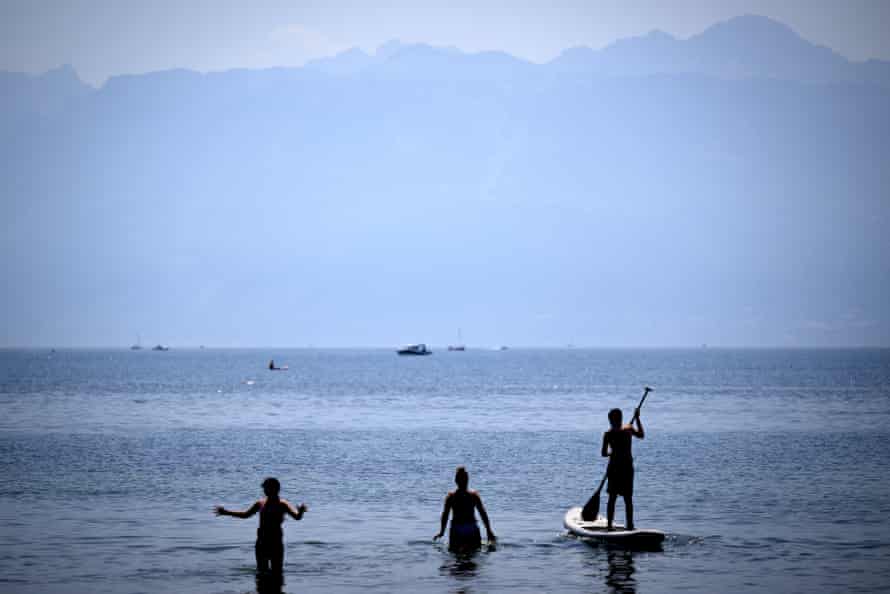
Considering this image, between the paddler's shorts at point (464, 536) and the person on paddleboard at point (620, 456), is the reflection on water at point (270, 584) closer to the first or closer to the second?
the paddler's shorts at point (464, 536)

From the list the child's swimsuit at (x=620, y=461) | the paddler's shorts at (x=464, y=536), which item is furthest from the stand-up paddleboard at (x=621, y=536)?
the paddler's shorts at (x=464, y=536)

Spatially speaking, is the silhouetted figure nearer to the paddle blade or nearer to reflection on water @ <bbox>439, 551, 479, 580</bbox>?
reflection on water @ <bbox>439, 551, 479, 580</bbox>

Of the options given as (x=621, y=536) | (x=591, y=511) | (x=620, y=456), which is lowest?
(x=621, y=536)

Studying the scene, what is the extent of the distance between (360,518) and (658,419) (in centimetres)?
4286

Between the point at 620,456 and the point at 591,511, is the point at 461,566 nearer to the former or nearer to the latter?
the point at 620,456

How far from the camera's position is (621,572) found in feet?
72.7

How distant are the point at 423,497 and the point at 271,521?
13.3 meters

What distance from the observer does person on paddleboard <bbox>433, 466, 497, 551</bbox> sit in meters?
22.7

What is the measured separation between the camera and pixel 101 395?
3839 inches

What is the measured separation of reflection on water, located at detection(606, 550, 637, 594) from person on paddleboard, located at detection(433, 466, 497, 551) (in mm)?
2527

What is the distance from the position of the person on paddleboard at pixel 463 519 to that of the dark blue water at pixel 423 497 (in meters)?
0.42

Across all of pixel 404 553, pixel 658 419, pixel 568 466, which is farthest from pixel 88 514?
pixel 658 419

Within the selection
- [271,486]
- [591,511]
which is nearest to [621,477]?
[591,511]

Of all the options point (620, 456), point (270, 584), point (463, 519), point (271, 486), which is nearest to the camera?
point (271, 486)
